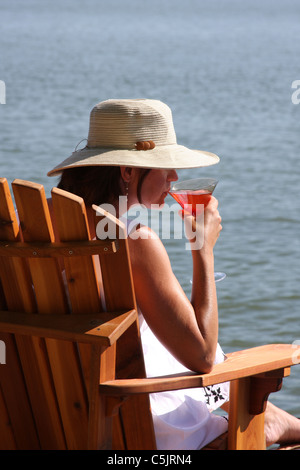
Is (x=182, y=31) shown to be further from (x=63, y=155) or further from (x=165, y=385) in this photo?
(x=165, y=385)

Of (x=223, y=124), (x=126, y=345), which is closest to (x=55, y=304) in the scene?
(x=126, y=345)

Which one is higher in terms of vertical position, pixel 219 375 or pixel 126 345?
pixel 126 345

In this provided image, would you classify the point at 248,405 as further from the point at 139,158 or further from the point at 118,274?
the point at 139,158

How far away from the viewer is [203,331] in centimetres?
228

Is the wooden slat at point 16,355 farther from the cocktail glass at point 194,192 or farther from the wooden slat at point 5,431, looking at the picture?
the cocktail glass at point 194,192

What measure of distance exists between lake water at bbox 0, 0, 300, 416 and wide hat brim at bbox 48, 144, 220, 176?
1.82 m

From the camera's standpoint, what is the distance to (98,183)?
246 centimetres

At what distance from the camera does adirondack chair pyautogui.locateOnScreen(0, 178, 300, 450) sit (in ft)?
6.87

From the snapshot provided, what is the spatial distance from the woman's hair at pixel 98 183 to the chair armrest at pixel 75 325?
1.33 feet

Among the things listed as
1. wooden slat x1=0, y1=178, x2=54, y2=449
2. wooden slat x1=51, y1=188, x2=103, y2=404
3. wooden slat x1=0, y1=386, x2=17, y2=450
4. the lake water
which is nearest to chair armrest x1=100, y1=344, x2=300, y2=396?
wooden slat x1=51, y1=188, x2=103, y2=404

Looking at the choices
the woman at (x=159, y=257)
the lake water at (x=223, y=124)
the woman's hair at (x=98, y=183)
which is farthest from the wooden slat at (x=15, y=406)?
the lake water at (x=223, y=124)

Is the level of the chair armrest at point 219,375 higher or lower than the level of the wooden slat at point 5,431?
higher

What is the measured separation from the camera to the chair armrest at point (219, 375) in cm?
212

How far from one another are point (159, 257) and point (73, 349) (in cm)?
33
